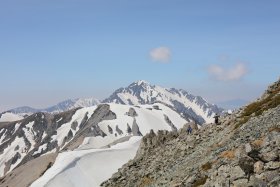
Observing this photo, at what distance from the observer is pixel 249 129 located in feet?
155

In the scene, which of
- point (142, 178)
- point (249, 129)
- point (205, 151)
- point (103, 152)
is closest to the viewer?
point (249, 129)

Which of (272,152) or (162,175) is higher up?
(272,152)

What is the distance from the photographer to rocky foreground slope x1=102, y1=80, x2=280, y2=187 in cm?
2863

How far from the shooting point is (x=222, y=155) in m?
40.3

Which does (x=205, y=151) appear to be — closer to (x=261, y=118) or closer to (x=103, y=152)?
(x=261, y=118)

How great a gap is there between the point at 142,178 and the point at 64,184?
5263cm

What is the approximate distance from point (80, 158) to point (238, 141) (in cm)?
8987

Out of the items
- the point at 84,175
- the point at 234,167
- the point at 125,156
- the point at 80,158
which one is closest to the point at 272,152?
the point at 234,167

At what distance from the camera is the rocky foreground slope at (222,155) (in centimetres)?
2863

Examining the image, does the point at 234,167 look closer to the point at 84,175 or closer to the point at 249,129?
the point at 249,129

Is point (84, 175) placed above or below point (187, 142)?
below

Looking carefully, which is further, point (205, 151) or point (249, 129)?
point (205, 151)

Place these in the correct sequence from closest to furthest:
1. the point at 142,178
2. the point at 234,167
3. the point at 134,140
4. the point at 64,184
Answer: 1. the point at 234,167
2. the point at 142,178
3. the point at 64,184
4. the point at 134,140

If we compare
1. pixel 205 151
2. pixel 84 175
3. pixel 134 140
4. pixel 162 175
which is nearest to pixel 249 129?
pixel 205 151
